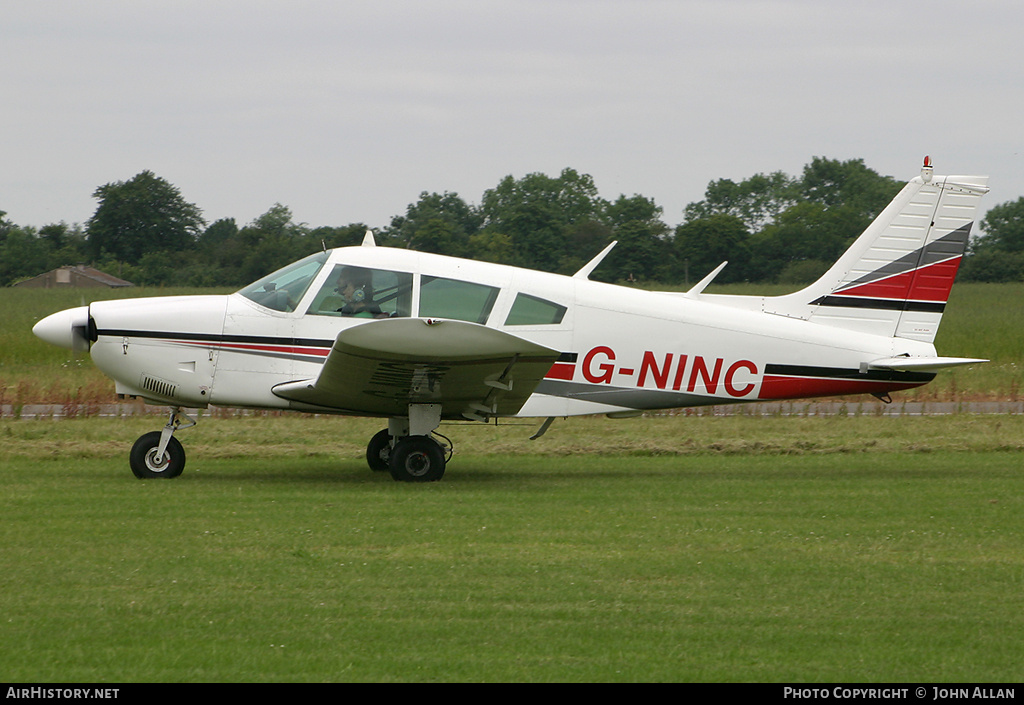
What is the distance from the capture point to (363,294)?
1051cm

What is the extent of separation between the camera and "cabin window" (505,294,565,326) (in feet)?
35.0

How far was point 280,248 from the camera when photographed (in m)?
31.9

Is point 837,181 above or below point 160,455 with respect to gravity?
above

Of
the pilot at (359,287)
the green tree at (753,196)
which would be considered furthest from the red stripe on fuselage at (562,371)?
the green tree at (753,196)

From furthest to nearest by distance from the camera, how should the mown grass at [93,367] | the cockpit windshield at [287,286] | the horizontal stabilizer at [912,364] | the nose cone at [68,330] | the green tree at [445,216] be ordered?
the green tree at [445,216], the mown grass at [93,367], the horizontal stabilizer at [912,364], the cockpit windshield at [287,286], the nose cone at [68,330]

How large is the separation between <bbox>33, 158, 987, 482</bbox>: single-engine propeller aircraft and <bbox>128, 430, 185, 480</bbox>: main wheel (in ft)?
0.04

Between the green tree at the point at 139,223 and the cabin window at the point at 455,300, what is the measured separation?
107 ft

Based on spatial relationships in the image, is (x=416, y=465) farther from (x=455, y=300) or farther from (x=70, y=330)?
(x=70, y=330)

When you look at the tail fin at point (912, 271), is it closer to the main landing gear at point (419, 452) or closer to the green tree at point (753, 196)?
the main landing gear at point (419, 452)

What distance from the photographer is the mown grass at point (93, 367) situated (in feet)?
60.8

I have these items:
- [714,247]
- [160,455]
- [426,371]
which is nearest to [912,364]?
[426,371]

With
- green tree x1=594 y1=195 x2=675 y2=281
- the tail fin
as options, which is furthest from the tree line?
the tail fin

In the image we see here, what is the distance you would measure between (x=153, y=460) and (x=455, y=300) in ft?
10.9

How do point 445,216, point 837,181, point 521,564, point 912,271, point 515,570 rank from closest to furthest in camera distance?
point 515,570 < point 521,564 < point 912,271 < point 445,216 < point 837,181
